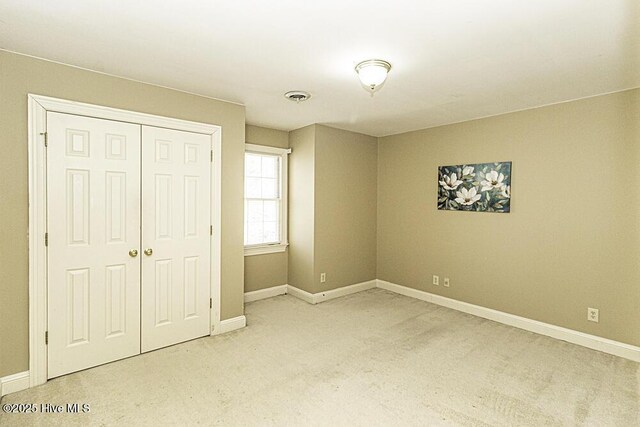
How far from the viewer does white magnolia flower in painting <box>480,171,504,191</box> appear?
153 inches

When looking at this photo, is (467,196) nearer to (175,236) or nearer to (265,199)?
(265,199)

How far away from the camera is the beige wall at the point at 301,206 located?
4590 mm

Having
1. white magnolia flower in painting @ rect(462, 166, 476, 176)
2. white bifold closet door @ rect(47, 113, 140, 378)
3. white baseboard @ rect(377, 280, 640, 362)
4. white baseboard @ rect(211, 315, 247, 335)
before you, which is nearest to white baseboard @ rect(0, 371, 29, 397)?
white bifold closet door @ rect(47, 113, 140, 378)

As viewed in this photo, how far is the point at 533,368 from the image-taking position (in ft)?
9.30

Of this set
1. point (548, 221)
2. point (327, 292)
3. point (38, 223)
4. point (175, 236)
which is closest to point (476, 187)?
point (548, 221)

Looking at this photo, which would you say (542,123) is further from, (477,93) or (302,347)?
(302,347)

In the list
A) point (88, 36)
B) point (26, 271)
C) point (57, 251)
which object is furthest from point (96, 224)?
point (88, 36)

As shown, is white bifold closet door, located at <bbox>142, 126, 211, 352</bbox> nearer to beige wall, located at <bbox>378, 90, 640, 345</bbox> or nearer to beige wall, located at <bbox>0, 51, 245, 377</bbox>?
beige wall, located at <bbox>0, 51, 245, 377</bbox>

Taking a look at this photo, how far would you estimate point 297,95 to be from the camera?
3.27 meters

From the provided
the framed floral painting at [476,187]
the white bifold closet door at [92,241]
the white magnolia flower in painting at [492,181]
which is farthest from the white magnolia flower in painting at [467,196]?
the white bifold closet door at [92,241]

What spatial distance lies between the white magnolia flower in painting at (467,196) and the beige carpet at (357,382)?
1.46 metres

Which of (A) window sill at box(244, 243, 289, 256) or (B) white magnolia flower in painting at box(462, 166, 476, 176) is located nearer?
(B) white magnolia flower in painting at box(462, 166, 476, 176)

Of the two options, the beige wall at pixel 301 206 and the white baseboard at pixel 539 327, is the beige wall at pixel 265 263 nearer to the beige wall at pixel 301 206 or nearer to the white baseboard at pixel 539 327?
the beige wall at pixel 301 206

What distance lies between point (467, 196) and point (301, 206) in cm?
212
